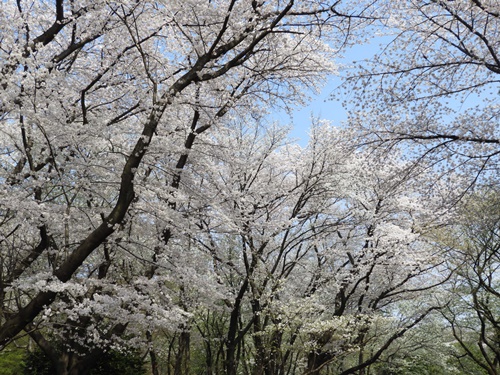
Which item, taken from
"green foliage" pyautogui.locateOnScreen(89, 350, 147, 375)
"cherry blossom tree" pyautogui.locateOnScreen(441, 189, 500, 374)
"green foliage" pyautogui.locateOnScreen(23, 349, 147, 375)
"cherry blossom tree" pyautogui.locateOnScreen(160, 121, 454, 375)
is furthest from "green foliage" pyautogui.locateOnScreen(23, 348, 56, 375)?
"cherry blossom tree" pyautogui.locateOnScreen(441, 189, 500, 374)

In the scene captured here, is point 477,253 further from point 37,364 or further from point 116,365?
point 37,364

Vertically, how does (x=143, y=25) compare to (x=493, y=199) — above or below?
above

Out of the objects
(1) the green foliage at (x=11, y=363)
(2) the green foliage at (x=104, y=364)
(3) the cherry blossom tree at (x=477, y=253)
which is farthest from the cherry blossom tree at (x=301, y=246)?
(1) the green foliage at (x=11, y=363)

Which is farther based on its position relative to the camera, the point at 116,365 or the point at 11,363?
the point at 11,363

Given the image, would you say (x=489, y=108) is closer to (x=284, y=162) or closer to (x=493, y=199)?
(x=493, y=199)

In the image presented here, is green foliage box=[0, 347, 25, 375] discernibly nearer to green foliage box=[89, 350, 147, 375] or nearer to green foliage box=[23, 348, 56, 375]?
green foliage box=[23, 348, 56, 375]

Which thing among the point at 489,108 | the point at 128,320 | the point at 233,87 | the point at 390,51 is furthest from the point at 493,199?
the point at 128,320

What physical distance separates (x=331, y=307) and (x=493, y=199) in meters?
7.48

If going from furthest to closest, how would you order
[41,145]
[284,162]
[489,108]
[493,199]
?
[284,162]
[493,199]
[41,145]
[489,108]

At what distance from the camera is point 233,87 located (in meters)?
9.78

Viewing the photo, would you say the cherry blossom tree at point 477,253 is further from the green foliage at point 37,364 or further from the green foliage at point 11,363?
the green foliage at point 11,363

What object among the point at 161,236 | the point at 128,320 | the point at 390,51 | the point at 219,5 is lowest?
the point at 128,320

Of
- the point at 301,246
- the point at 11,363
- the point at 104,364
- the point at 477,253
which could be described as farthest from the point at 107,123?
the point at 477,253

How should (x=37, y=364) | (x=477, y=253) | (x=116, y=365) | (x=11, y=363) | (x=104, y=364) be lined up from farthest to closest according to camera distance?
(x=11, y=363) < (x=477, y=253) < (x=116, y=365) < (x=104, y=364) < (x=37, y=364)
